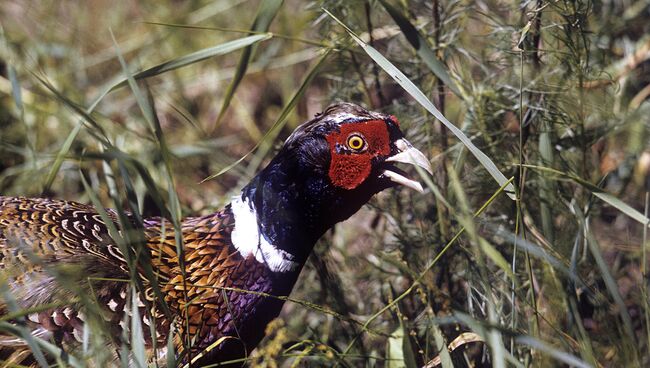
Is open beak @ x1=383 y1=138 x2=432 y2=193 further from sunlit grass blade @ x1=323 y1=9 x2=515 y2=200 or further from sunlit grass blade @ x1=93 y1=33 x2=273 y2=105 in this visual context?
sunlit grass blade @ x1=93 y1=33 x2=273 y2=105

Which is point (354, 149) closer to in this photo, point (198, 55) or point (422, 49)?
point (422, 49)

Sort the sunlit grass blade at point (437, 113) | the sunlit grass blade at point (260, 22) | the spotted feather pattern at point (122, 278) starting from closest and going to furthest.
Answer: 1. the sunlit grass blade at point (437, 113)
2. the spotted feather pattern at point (122, 278)
3. the sunlit grass blade at point (260, 22)

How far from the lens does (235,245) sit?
2.28m

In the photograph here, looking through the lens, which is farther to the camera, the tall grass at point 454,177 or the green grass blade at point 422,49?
the green grass blade at point 422,49

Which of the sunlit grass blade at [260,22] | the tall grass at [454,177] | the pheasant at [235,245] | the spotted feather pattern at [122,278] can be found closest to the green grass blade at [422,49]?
the tall grass at [454,177]

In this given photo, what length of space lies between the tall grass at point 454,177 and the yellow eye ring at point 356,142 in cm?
19

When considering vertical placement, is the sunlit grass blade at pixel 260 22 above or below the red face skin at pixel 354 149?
above

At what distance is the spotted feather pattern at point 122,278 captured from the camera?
6.72 ft

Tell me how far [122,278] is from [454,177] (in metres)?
0.88

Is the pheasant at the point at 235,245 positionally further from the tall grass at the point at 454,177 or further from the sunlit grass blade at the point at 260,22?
the sunlit grass blade at the point at 260,22

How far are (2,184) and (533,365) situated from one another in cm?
217

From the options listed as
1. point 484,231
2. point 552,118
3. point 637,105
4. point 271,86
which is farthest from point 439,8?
point 271,86

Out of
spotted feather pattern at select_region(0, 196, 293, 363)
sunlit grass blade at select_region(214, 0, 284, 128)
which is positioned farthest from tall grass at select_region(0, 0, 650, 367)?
spotted feather pattern at select_region(0, 196, 293, 363)

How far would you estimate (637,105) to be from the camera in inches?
122
